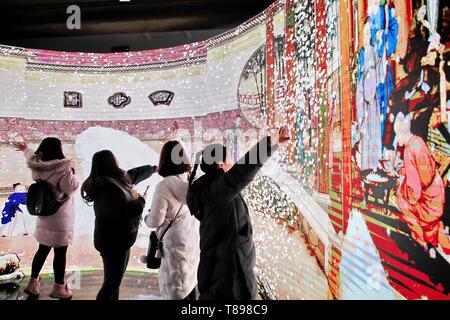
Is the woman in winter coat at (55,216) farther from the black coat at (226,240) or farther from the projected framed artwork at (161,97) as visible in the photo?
the black coat at (226,240)

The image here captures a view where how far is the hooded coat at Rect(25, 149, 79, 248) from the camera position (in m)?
2.32

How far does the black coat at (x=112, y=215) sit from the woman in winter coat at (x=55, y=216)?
0.38 meters

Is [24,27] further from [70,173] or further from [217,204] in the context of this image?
[217,204]

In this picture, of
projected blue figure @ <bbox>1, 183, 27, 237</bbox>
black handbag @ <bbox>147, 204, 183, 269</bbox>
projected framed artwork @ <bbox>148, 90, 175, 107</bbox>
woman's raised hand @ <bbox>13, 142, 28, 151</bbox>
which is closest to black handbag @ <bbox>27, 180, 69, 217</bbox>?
woman's raised hand @ <bbox>13, 142, 28, 151</bbox>

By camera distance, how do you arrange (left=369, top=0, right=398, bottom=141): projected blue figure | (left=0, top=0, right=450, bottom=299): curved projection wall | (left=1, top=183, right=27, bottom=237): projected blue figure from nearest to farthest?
(left=0, top=0, right=450, bottom=299): curved projection wall, (left=369, top=0, right=398, bottom=141): projected blue figure, (left=1, top=183, right=27, bottom=237): projected blue figure

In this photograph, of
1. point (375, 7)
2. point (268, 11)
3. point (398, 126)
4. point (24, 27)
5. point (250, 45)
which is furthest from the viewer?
point (24, 27)

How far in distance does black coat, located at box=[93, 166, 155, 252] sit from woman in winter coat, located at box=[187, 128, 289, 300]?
530mm

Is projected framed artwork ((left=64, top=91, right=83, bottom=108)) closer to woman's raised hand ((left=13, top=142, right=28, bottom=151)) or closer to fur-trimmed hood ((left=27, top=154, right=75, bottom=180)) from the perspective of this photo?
woman's raised hand ((left=13, top=142, right=28, bottom=151))

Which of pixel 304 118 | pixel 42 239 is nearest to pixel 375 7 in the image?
pixel 304 118

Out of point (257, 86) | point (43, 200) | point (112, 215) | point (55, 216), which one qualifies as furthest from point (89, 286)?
point (257, 86)

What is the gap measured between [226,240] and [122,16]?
69.4 inches

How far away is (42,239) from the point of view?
2379mm

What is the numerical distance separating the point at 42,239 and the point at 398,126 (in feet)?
7.03

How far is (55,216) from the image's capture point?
2375mm
